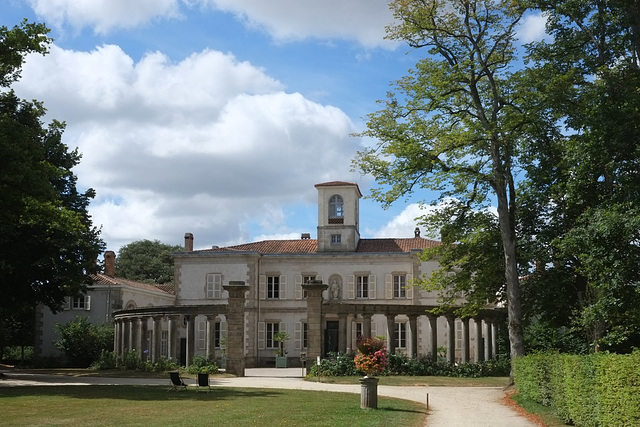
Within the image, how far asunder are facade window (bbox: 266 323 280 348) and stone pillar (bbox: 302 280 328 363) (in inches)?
681

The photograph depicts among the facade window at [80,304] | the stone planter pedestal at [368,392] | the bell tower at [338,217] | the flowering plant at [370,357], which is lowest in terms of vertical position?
the stone planter pedestal at [368,392]

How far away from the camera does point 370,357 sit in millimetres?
16359

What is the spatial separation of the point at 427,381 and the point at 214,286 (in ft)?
76.6

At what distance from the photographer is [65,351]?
Result: 131 ft

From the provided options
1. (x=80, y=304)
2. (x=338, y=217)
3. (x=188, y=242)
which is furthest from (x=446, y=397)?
(x=188, y=242)

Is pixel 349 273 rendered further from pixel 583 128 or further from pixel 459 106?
pixel 583 128

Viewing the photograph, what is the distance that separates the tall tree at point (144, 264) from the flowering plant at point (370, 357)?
54968 millimetres

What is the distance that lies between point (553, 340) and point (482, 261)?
8.45 metres

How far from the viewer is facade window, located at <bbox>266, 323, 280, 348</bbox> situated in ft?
145

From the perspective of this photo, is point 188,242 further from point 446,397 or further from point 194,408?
point 194,408

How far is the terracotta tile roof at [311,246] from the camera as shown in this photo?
4603cm

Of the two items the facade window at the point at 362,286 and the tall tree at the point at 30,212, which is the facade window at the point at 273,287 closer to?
the facade window at the point at 362,286

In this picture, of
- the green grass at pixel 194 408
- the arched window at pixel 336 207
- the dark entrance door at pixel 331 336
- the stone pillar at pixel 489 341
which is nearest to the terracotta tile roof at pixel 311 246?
the arched window at pixel 336 207

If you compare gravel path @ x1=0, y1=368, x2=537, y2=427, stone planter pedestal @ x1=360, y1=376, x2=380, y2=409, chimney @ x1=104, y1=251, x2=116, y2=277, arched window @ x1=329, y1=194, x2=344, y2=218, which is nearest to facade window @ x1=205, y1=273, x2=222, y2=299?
chimney @ x1=104, y1=251, x2=116, y2=277
